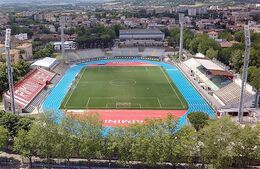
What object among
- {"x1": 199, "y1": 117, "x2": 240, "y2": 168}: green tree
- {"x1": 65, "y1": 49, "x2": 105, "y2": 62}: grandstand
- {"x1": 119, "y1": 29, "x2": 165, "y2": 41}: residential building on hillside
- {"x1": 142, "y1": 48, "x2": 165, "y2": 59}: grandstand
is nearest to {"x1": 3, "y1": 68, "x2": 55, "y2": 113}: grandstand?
{"x1": 65, "y1": 49, "x2": 105, "y2": 62}: grandstand

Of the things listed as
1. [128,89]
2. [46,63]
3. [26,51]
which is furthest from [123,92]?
[26,51]

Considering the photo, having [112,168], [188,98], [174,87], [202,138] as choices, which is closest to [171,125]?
[202,138]

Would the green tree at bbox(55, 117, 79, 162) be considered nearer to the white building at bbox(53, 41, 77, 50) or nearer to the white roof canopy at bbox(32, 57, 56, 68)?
the white roof canopy at bbox(32, 57, 56, 68)

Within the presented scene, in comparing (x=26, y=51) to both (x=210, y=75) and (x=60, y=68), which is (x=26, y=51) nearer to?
(x=60, y=68)

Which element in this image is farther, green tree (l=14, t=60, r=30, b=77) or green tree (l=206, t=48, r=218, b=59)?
green tree (l=206, t=48, r=218, b=59)

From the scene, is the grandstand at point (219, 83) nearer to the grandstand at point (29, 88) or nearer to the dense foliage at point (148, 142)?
the dense foliage at point (148, 142)

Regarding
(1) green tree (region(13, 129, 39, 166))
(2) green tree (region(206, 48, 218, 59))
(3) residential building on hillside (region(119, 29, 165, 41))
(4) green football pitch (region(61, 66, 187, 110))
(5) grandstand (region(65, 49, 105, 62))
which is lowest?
(4) green football pitch (region(61, 66, 187, 110))

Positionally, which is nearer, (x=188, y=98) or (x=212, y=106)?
(x=212, y=106)

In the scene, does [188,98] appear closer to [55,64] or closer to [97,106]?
[97,106]
